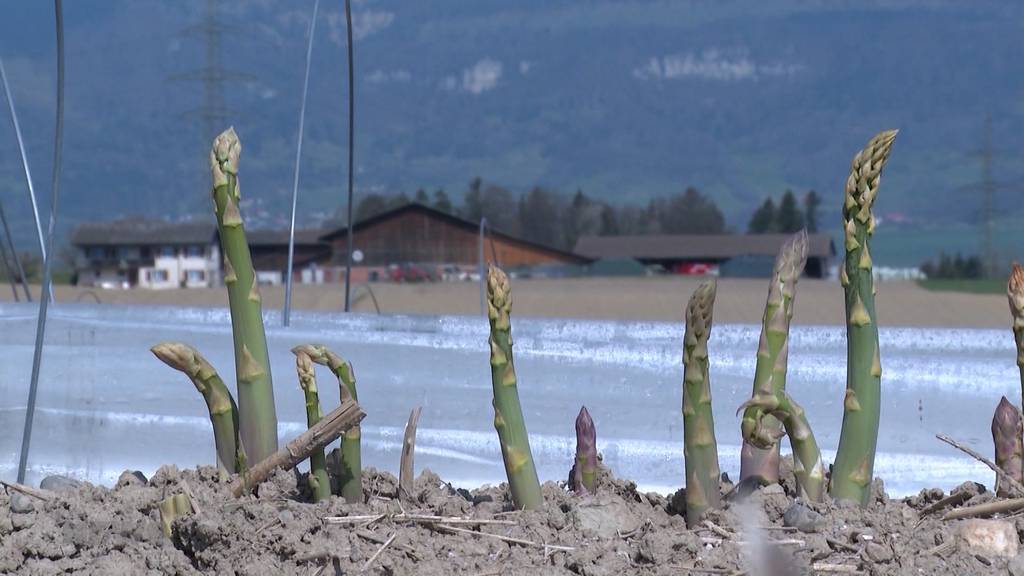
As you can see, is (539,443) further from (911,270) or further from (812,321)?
(911,270)

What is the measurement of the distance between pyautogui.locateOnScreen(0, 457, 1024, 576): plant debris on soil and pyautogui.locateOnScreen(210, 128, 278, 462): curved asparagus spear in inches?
5.2

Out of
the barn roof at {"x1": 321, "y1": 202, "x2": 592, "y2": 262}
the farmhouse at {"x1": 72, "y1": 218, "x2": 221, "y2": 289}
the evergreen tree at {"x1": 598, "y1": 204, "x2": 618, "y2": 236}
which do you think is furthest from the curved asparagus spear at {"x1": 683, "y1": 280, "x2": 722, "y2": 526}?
the evergreen tree at {"x1": 598, "y1": 204, "x2": 618, "y2": 236}

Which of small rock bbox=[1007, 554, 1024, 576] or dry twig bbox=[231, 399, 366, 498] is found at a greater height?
dry twig bbox=[231, 399, 366, 498]

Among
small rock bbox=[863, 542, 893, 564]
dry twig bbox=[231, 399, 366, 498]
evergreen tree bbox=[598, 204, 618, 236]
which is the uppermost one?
evergreen tree bbox=[598, 204, 618, 236]

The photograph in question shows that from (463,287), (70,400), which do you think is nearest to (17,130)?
(70,400)

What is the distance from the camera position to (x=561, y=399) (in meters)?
3.50

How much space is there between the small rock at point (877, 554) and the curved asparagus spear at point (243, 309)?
121 centimetres

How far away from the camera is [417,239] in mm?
72625

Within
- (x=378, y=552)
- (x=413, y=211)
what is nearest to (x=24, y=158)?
(x=378, y=552)

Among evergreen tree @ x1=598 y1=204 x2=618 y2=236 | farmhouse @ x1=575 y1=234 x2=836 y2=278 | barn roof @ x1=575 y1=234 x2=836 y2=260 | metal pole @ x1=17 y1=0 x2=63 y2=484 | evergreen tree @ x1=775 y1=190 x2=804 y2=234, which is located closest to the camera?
metal pole @ x1=17 y1=0 x2=63 y2=484

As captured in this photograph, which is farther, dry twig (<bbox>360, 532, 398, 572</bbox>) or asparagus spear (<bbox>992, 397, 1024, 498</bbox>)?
asparagus spear (<bbox>992, 397, 1024, 498</bbox>)

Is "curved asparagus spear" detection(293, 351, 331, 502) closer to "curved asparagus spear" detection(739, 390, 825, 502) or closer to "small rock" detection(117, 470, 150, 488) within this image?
"small rock" detection(117, 470, 150, 488)

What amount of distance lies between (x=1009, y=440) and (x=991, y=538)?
0.35 m

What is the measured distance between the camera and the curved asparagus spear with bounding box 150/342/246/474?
256 centimetres
